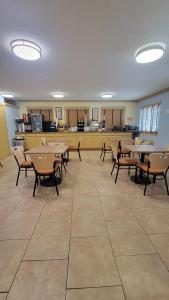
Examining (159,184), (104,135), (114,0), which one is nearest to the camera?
(114,0)

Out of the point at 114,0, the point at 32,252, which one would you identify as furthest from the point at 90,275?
the point at 114,0

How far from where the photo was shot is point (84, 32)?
5.53 feet

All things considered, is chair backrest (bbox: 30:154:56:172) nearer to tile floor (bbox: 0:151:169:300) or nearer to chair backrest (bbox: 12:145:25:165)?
tile floor (bbox: 0:151:169:300)

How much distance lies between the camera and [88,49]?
2092mm

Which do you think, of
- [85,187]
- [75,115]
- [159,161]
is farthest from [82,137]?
[159,161]

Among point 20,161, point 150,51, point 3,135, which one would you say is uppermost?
point 150,51

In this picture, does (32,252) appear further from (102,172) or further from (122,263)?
(102,172)

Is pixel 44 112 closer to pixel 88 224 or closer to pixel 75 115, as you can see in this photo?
pixel 75 115

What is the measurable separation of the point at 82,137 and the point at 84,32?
194 inches

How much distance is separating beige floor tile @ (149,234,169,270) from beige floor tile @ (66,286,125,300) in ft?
1.84

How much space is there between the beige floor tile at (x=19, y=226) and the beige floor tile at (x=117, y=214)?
3.32 ft

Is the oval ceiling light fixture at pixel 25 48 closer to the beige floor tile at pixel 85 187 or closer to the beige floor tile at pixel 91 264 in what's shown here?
the beige floor tile at pixel 85 187

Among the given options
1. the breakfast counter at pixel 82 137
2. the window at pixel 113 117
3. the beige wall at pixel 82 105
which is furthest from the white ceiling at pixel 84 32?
the window at pixel 113 117

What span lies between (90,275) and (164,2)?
2.47 metres
